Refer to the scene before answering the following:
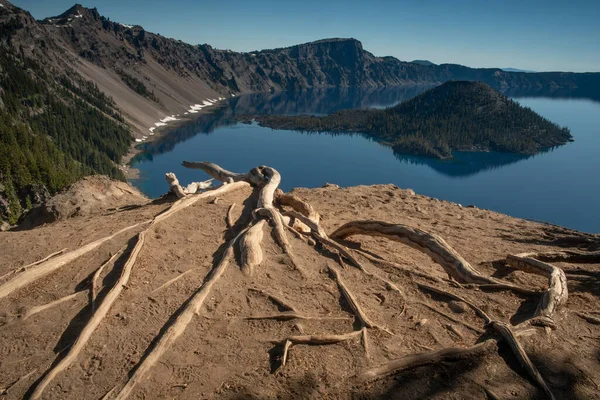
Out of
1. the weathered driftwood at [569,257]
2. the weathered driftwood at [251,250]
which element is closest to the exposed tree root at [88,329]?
the weathered driftwood at [251,250]

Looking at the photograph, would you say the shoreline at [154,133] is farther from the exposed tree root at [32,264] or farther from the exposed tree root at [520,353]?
the exposed tree root at [520,353]

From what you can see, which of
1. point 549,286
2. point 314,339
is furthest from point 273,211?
point 549,286

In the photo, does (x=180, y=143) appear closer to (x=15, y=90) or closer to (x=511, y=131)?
(x=15, y=90)

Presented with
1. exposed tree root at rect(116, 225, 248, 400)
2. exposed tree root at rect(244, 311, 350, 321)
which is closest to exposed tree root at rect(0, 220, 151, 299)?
exposed tree root at rect(116, 225, 248, 400)

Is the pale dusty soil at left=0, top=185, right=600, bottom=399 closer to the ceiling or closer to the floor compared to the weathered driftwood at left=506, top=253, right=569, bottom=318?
closer to the floor

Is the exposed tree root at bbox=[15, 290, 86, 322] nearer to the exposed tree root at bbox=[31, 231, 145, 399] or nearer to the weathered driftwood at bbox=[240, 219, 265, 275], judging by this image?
the exposed tree root at bbox=[31, 231, 145, 399]
